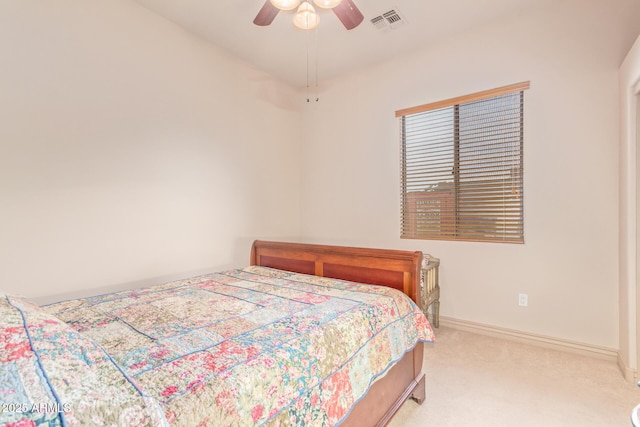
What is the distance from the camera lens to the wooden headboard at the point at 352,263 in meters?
1.85

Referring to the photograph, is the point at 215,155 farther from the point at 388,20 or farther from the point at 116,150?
the point at 388,20

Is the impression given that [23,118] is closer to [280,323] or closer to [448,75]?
[280,323]

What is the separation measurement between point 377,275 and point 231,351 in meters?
1.17

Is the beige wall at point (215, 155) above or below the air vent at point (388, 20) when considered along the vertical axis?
below

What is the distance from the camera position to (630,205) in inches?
79.4

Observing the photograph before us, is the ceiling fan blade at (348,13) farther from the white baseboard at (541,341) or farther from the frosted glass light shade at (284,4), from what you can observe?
the white baseboard at (541,341)

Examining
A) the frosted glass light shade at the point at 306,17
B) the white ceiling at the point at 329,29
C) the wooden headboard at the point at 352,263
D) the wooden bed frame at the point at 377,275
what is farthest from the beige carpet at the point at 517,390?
the white ceiling at the point at 329,29

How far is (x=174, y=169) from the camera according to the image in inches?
109

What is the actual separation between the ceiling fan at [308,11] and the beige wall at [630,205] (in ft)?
6.04

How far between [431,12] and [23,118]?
126 inches

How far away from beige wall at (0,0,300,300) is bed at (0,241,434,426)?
2.07ft

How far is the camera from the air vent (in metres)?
2.61

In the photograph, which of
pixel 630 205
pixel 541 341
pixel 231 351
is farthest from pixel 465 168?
pixel 231 351

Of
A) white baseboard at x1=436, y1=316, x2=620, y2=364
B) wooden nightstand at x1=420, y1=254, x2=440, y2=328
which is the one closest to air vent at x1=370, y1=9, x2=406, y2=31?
wooden nightstand at x1=420, y1=254, x2=440, y2=328
